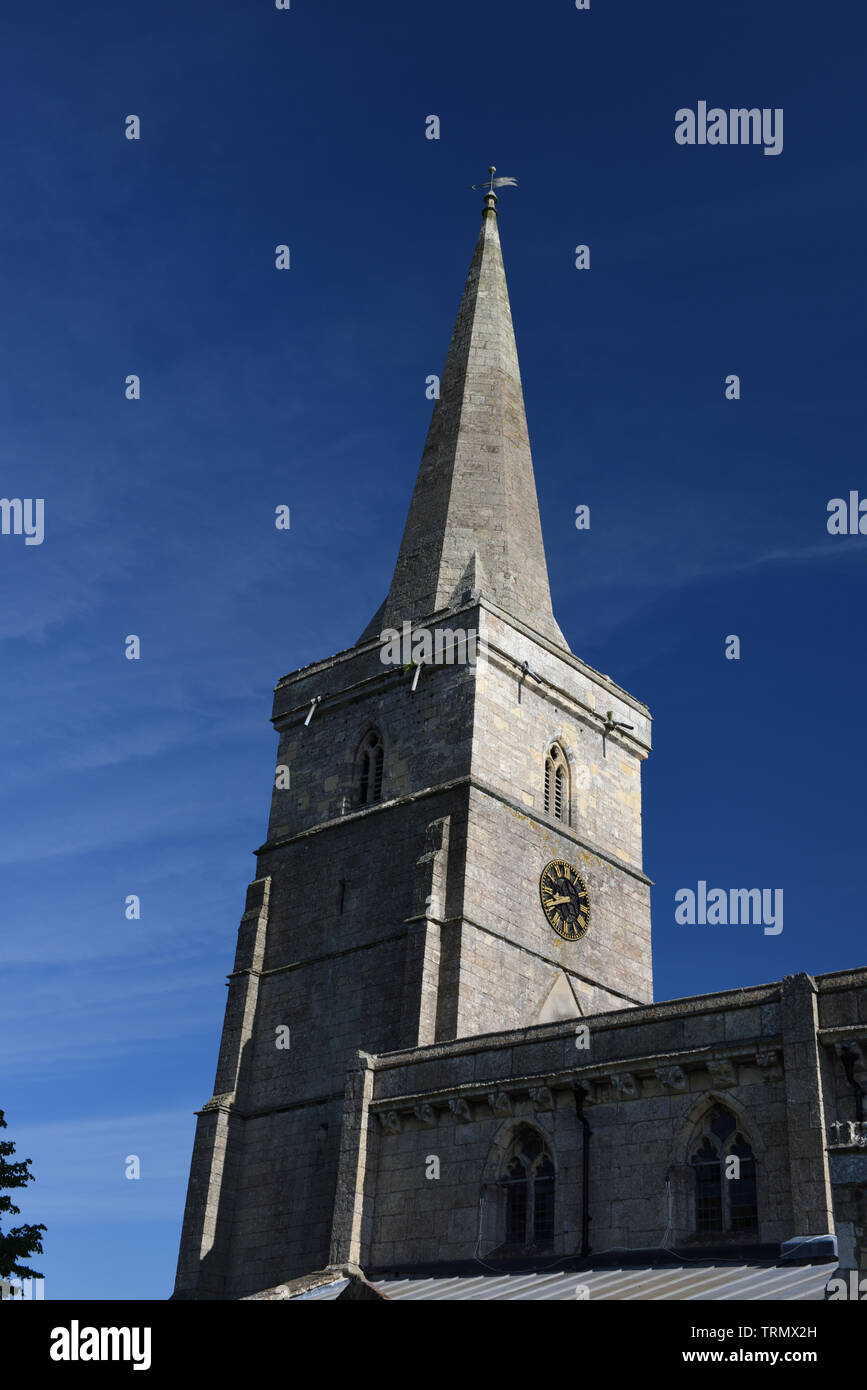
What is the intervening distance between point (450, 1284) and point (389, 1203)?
10.8ft

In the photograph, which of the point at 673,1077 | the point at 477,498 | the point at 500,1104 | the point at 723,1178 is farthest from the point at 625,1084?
the point at 477,498

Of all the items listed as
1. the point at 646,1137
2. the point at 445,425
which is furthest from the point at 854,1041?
the point at 445,425

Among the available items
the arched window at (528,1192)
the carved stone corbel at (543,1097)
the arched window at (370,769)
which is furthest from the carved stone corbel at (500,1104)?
the arched window at (370,769)

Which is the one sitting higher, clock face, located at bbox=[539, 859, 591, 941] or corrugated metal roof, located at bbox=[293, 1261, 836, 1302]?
clock face, located at bbox=[539, 859, 591, 941]

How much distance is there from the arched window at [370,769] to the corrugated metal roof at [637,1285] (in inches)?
612

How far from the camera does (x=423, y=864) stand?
3500 centimetres

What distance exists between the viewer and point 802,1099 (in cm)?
2247

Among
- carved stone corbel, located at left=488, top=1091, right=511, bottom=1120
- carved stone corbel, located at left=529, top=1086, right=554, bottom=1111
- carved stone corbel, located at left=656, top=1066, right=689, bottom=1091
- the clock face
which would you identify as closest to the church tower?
the clock face

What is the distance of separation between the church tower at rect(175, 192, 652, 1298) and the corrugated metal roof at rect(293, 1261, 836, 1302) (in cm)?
774

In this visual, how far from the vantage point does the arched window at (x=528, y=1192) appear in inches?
1003

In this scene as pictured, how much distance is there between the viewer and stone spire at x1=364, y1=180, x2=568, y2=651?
42.9 metres

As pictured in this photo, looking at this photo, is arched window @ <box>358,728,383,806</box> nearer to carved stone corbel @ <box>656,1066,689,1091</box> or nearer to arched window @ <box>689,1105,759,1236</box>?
carved stone corbel @ <box>656,1066,689,1091</box>

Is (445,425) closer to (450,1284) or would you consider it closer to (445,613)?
(445,613)

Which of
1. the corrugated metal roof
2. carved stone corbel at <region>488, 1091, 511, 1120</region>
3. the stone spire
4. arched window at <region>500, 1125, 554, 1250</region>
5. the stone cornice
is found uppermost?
the stone spire
